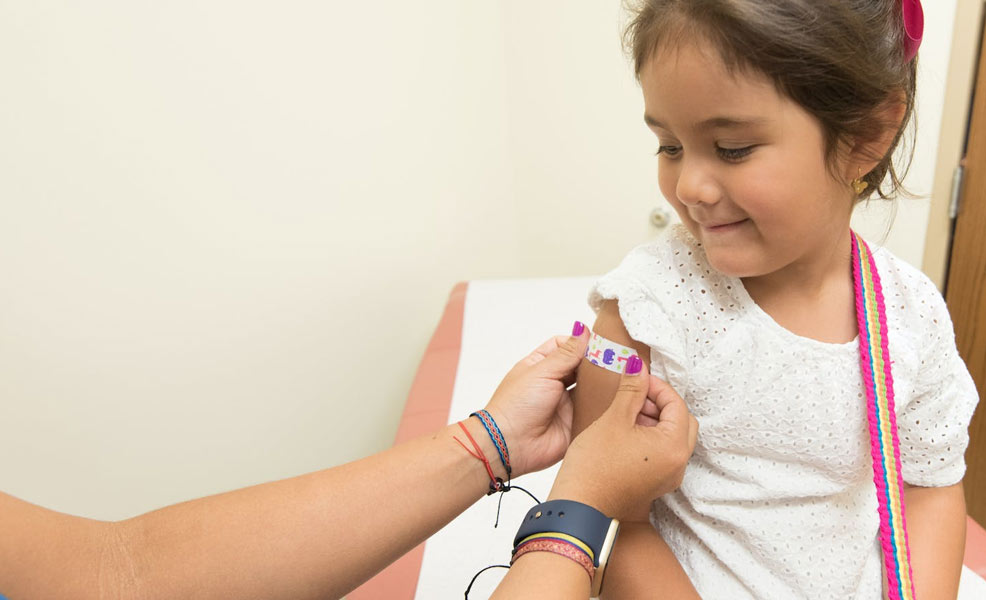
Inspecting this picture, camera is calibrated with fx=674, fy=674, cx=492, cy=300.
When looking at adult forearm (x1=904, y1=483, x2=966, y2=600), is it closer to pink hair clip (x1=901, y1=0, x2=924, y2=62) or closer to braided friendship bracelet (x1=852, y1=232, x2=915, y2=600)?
braided friendship bracelet (x1=852, y1=232, x2=915, y2=600)

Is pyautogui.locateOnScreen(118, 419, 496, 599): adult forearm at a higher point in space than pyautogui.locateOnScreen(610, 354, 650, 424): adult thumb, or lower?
lower

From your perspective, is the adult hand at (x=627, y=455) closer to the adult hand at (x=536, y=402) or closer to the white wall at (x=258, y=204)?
the adult hand at (x=536, y=402)

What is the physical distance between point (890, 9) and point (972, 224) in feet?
4.06

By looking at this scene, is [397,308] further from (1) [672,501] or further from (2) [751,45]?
(2) [751,45]

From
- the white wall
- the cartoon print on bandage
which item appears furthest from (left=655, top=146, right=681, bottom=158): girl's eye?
the white wall

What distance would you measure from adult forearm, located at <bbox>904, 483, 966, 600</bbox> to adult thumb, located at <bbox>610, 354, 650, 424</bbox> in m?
0.46

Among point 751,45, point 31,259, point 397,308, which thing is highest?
point 751,45

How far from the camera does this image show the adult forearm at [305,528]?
0.72 metres

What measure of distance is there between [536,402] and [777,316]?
0.32m

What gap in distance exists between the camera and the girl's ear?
729 millimetres

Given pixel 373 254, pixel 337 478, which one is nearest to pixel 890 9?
pixel 337 478

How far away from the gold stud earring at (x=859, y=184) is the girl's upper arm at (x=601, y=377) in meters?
0.31

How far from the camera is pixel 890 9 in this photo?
0.70 metres

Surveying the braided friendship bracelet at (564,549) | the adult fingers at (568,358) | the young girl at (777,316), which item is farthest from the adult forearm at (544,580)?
the adult fingers at (568,358)
